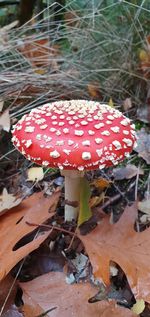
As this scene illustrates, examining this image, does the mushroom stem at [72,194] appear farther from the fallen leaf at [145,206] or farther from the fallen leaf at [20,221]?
the fallen leaf at [145,206]

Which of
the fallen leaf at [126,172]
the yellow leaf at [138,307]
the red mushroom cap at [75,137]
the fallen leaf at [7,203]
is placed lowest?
the yellow leaf at [138,307]

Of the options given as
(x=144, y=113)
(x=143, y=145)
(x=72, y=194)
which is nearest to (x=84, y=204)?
(x=72, y=194)

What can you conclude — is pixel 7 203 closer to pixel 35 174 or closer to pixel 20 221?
pixel 20 221

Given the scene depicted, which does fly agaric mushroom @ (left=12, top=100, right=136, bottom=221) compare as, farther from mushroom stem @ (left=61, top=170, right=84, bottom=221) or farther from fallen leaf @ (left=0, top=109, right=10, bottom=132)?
fallen leaf @ (left=0, top=109, right=10, bottom=132)

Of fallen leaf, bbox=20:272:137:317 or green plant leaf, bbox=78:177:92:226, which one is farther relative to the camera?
green plant leaf, bbox=78:177:92:226

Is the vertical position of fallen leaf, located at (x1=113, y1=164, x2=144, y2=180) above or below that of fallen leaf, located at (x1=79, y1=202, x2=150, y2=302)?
below

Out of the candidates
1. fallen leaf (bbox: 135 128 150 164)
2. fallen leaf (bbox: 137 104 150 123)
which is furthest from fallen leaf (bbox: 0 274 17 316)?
fallen leaf (bbox: 137 104 150 123)

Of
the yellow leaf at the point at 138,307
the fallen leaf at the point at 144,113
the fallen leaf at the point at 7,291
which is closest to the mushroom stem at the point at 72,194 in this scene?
the fallen leaf at the point at 7,291
